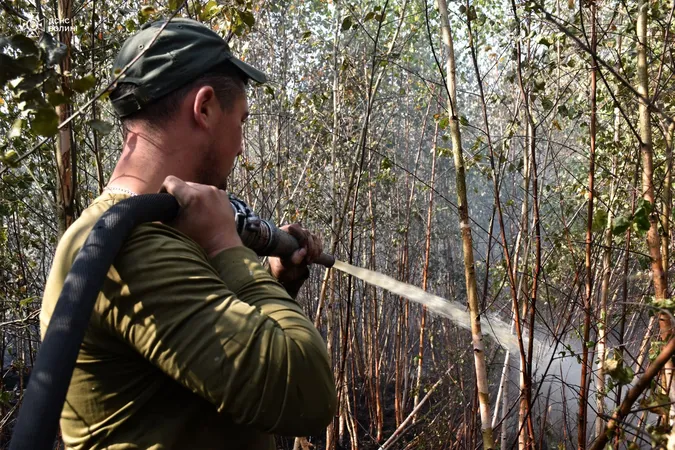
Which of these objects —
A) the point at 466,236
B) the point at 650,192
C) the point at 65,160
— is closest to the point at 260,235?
the point at 466,236

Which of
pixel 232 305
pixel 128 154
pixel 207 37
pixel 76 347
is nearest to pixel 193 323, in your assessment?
pixel 232 305

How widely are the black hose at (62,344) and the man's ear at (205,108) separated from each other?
381mm

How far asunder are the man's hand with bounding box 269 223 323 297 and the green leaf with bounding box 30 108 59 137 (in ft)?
2.30

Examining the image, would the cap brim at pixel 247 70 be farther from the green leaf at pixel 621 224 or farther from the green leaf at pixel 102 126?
the green leaf at pixel 621 224

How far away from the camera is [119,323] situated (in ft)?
3.13

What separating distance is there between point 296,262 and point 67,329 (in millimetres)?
Answer: 806

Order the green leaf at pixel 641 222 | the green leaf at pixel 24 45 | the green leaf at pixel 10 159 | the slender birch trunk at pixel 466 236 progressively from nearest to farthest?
1. the green leaf at pixel 24 45
2. the green leaf at pixel 10 159
3. the green leaf at pixel 641 222
4. the slender birch trunk at pixel 466 236

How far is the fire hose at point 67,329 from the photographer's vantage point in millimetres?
809

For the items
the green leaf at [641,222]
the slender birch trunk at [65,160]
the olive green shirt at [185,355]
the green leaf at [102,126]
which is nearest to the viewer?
the olive green shirt at [185,355]

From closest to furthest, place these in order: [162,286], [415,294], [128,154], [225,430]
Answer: [162,286] → [225,430] → [128,154] → [415,294]

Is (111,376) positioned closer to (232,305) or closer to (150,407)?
(150,407)

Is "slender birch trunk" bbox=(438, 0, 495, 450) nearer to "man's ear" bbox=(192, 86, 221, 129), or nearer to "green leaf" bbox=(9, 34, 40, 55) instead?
"man's ear" bbox=(192, 86, 221, 129)

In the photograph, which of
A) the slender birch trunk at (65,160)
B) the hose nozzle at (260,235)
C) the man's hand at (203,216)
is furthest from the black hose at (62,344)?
the slender birch trunk at (65,160)

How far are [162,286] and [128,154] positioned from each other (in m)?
0.41
